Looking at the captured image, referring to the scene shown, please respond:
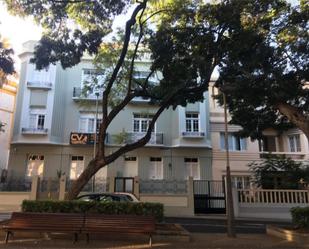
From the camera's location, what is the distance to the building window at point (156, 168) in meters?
29.2

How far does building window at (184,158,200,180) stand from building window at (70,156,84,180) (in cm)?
849

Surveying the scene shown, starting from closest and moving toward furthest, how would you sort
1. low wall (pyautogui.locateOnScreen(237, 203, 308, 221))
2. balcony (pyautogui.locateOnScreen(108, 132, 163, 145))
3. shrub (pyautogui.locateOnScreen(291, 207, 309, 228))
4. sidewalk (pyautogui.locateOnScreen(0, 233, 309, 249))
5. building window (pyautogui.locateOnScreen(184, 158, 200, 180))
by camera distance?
sidewalk (pyautogui.locateOnScreen(0, 233, 309, 249))
shrub (pyautogui.locateOnScreen(291, 207, 309, 228))
low wall (pyautogui.locateOnScreen(237, 203, 308, 221))
balcony (pyautogui.locateOnScreen(108, 132, 163, 145))
building window (pyautogui.locateOnScreen(184, 158, 200, 180))

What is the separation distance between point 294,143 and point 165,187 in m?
12.6

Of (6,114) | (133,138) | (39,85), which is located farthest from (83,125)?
(6,114)

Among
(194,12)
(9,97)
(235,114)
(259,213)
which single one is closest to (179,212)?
(259,213)

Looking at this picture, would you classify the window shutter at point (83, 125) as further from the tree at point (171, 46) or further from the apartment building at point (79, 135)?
the tree at point (171, 46)

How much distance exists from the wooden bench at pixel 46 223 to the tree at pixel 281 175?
58.0 feet

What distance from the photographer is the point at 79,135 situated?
1136 inches

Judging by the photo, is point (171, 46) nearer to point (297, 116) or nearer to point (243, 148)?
point (297, 116)

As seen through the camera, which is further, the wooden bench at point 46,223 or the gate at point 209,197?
the gate at point 209,197

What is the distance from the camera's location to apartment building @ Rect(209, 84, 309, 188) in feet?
95.0

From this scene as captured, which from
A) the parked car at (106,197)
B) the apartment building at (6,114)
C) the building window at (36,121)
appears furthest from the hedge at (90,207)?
the apartment building at (6,114)

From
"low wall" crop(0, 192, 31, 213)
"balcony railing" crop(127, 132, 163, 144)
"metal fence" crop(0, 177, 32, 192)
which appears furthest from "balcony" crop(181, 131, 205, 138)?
"low wall" crop(0, 192, 31, 213)

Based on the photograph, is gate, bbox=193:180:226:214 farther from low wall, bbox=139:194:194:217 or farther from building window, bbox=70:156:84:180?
building window, bbox=70:156:84:180
